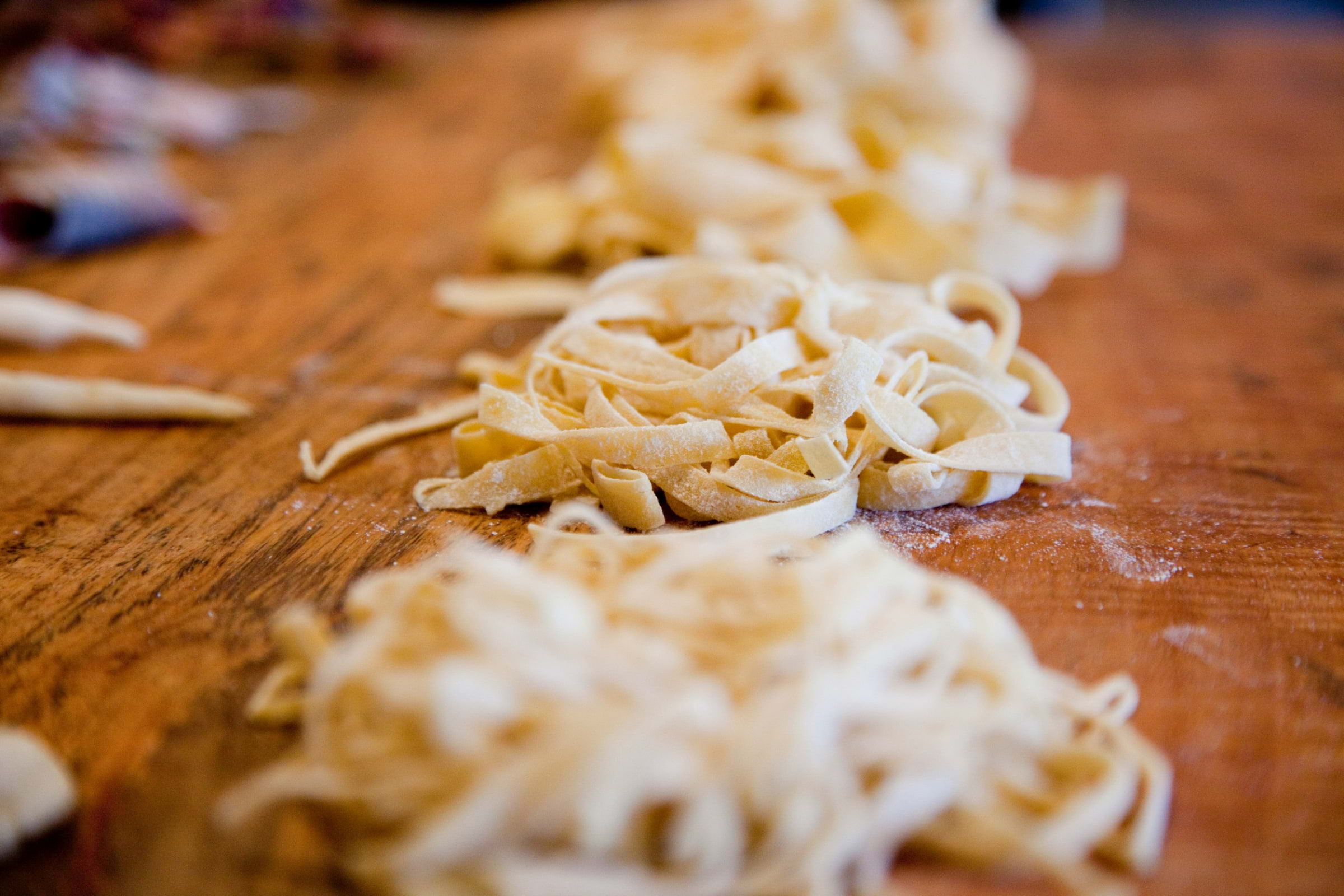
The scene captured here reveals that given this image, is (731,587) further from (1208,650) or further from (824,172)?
(824,172)

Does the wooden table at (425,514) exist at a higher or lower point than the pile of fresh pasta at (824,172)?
lower

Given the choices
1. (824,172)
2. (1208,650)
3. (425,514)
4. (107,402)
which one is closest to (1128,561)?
(1208,650)

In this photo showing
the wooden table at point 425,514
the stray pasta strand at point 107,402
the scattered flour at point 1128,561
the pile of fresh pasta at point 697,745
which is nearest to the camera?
the pile of fresh pasta at point 697,745

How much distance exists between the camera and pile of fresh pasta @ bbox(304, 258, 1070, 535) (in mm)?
1205

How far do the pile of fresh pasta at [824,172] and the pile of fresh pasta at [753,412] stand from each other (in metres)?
0.34

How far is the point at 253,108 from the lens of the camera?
10.1 ft

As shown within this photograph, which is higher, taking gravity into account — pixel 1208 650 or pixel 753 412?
pixel 753 412

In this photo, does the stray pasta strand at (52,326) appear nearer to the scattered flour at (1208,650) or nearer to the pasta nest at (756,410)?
the pasta nest at (756,410)

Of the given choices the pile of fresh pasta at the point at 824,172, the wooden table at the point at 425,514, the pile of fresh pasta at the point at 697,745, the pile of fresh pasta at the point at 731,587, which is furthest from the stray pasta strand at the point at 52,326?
the pile of fresh pasta at the point at 697,745

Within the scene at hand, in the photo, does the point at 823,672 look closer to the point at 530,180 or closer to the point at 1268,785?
the point at 1268,785

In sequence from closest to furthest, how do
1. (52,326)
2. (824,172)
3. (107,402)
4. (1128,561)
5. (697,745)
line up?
(697,745) → (1128,561) → (107,402) → (52,326) → (824,172)

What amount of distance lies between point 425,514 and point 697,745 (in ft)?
2.02

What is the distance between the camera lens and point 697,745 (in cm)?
78

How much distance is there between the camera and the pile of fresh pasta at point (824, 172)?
1.83 meters
